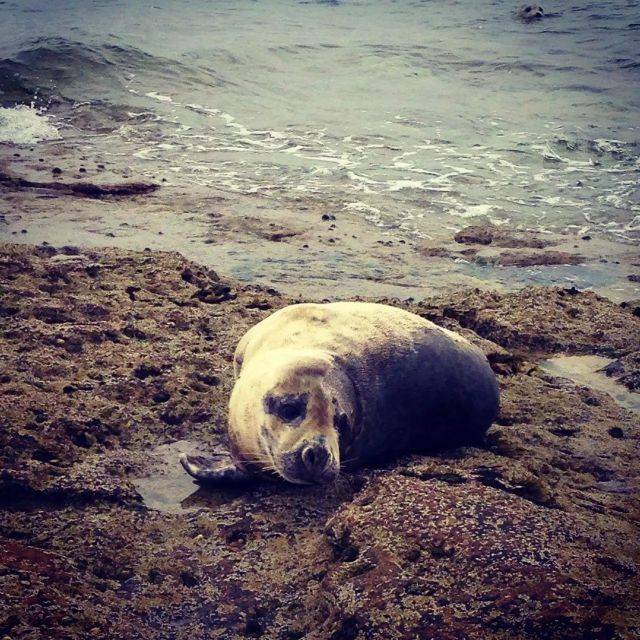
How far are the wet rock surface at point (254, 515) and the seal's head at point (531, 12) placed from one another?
1777 centimetres

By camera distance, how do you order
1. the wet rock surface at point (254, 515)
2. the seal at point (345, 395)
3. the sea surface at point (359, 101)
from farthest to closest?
the sea surface at point (359, 101) → the seal at point (345, 395) → the wet rock surface at point (254, 515)

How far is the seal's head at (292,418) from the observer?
4004mm

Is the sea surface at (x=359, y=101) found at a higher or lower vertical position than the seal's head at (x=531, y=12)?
lower

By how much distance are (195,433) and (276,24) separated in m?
18.0

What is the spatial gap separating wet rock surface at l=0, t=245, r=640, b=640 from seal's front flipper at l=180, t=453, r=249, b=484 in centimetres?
7

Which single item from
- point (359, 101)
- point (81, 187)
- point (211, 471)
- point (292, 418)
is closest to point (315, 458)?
point (292, 418)

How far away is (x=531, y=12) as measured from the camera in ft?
72.6

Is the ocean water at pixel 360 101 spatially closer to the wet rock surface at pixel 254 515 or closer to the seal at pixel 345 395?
the wet rock surface at pixel 254 515

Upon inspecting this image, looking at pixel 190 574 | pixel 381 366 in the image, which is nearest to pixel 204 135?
pixel 381 366

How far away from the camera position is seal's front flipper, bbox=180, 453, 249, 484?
4340 millimetres

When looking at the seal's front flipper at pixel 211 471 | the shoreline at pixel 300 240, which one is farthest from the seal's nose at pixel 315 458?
the shoreline at pixel 300 240

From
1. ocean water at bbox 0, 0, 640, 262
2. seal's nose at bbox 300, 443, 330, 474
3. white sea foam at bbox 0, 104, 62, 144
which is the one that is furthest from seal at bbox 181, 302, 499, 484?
white sea foam at bbox 0, 104, 62, 144

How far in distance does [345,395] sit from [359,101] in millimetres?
11864

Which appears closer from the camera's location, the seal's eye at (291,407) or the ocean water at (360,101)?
the seal's eye at (291,407)
